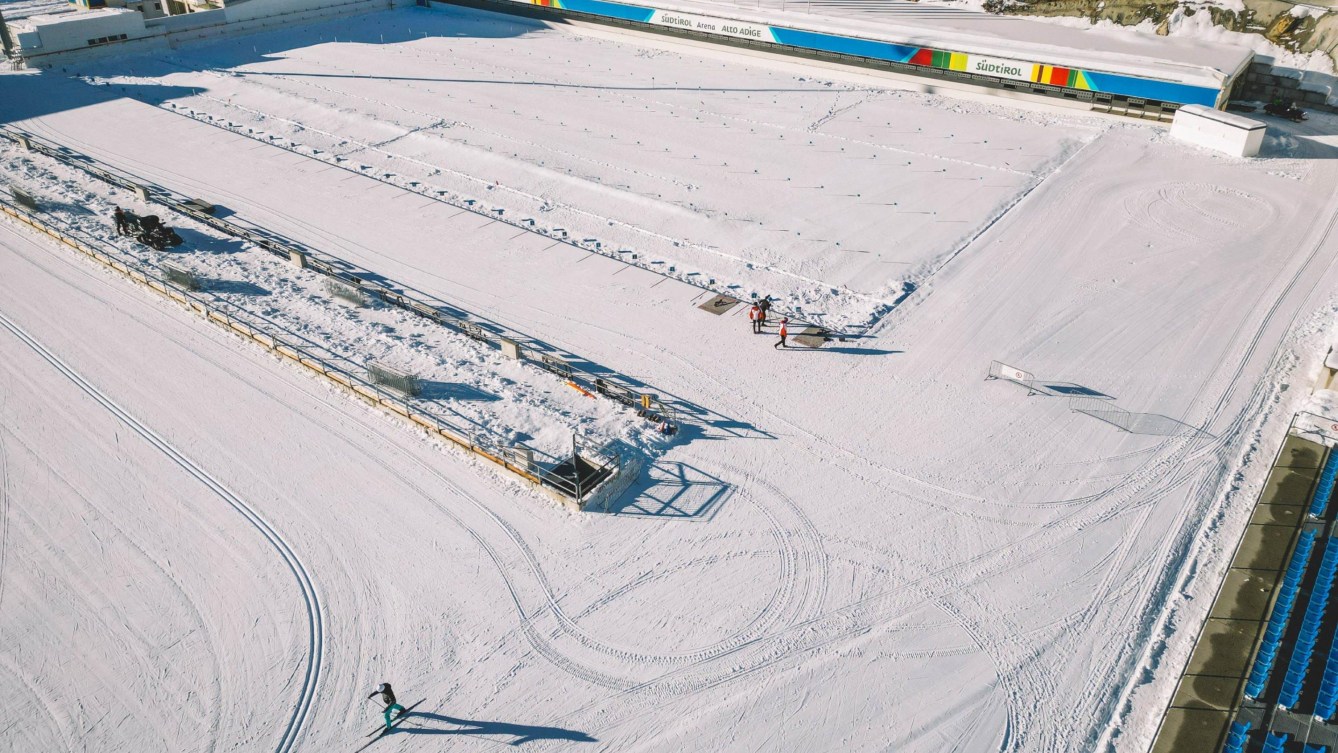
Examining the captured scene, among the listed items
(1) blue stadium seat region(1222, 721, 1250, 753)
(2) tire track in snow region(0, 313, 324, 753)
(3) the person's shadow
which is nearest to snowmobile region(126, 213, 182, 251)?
(2) tire track in snow region(0, 313, 324, 753)

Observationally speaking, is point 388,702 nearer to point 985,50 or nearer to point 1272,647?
point 1272,647

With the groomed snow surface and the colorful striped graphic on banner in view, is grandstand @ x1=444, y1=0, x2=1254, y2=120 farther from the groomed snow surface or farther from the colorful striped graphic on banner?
the groomed snow surface

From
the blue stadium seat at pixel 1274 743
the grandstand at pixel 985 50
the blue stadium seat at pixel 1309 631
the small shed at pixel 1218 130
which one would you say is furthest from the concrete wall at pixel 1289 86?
the blue stadium seat at pixel 1274 743

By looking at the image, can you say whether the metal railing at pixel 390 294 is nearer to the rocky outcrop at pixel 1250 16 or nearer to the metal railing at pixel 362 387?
the metal railing at pixel 362 387

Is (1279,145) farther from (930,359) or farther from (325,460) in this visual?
(325,460)

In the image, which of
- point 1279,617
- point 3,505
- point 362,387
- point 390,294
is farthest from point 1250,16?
point 3,505
